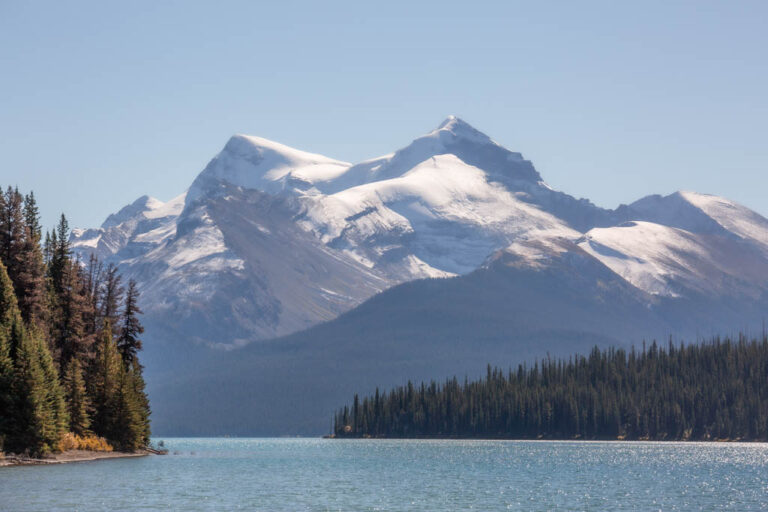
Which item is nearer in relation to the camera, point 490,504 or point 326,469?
point 490,504

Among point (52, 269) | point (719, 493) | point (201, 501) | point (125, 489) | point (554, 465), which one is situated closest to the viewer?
point (201, 501)

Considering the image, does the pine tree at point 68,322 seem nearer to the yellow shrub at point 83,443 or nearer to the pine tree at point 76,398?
the pine tree at point 76,398

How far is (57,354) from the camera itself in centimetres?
13812

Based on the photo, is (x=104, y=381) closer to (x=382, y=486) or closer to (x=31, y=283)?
(x=31, y=283)

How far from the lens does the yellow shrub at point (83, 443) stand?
132625mm

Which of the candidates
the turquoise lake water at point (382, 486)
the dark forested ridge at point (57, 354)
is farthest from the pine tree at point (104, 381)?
the turquoise lake water at point (382, 486)

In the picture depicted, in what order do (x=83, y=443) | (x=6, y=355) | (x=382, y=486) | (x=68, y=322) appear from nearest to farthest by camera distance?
(x=6, y=355), (x=382, y=486), (x=83, y=443), (x=68, y=322)

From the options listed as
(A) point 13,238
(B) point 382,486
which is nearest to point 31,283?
(A) point 13,238

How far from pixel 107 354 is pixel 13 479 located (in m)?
48.6

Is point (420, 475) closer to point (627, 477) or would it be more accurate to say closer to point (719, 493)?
point (627, 477)

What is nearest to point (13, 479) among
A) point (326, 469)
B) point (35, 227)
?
point (35, 227)

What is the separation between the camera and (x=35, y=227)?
14125cm

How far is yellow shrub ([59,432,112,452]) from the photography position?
13262 centimetres

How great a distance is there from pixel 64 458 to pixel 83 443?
464 inches
